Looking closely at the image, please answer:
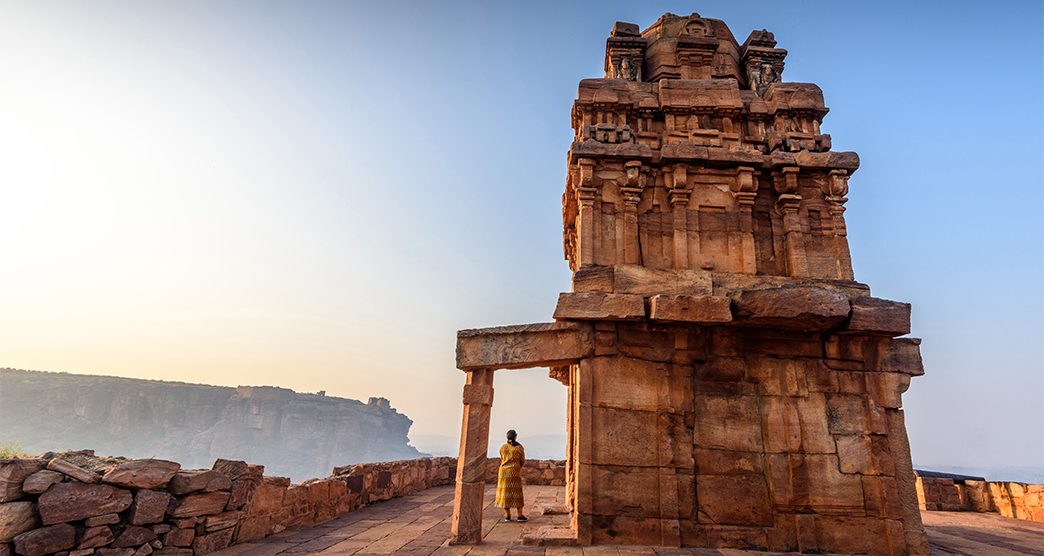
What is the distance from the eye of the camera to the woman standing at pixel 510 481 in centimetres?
782

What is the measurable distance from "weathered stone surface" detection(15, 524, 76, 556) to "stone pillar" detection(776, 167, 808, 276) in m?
8.96

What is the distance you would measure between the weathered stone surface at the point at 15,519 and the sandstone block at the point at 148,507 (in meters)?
0.78

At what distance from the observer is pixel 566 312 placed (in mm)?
6277

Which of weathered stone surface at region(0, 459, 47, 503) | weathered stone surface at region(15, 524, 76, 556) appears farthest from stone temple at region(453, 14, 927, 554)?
weathered stone surface at region(0, 459, 47, 503)

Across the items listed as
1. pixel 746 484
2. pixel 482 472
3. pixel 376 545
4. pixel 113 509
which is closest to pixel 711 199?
pixel 746 484

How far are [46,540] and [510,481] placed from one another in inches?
210

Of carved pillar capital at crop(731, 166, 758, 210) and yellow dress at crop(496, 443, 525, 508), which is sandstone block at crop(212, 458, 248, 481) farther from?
carved pillar capital at crop(731, 166, 758, 210)

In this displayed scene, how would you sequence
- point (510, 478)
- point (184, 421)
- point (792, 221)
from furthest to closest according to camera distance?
1. point (184, 421)
2. point (510, 478)
3. point (792, 221)

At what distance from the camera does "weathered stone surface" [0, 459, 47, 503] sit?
469 cm

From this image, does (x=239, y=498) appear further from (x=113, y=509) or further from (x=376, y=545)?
(x=376, y=545)

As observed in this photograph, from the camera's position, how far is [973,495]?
11.5 metres

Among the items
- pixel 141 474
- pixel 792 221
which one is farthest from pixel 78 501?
pixel 792 221

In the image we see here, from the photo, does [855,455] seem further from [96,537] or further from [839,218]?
[96,537]

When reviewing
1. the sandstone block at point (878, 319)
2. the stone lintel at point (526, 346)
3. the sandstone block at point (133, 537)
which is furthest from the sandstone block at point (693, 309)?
the sandstone block at point (133, 537)
